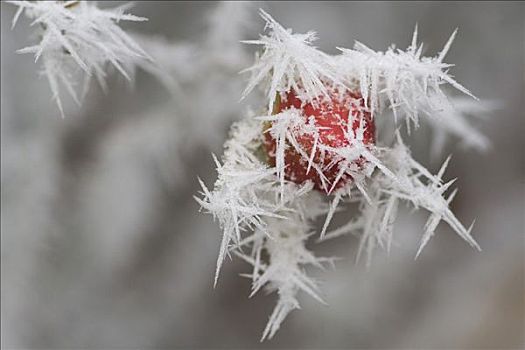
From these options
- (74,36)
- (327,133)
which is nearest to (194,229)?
(74,36)

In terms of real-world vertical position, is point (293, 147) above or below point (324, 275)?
above

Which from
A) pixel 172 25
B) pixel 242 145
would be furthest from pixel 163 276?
pixel 242 145

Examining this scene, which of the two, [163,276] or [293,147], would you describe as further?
[163,276]

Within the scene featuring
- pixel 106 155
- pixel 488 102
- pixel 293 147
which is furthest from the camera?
pixel 488 102

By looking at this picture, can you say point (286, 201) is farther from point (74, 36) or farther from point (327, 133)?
point (74, 36)

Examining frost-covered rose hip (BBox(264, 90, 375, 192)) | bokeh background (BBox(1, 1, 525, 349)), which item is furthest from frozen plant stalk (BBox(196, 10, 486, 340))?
bokeh background (BBox(1, 1, 525, 349))

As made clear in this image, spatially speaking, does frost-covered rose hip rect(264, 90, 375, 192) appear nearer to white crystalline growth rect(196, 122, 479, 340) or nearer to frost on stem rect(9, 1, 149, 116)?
white crystalline growth rect(196, 122, 479, 340)

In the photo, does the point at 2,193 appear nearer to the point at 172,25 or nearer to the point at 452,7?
the point at 172,25

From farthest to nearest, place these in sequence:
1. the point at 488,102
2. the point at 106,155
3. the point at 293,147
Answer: the point at 488,102 < the point at 106,155 < the point at 293,147
